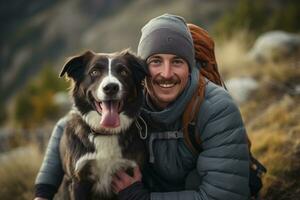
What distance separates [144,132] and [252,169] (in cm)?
87

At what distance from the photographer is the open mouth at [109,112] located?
10.7 feet

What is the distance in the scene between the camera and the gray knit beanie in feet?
11.3

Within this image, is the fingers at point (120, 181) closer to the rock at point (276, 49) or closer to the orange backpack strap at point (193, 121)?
the orange backpack strap at point (193, 121)

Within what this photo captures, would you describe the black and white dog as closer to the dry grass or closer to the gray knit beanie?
the gray knit beanie

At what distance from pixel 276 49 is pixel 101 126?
220 inches

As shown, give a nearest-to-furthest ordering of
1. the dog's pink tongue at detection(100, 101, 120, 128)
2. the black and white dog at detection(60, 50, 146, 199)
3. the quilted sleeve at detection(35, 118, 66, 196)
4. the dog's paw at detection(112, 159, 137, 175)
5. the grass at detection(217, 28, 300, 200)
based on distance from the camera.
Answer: the dog's pink tongue at detection(100, 101, 120, 128), the black and white dog at detection(60, 50, 146, 199), the dog's paw at detection(112, 159, 137, 175), the quilted sleeve at detection(35, 118, 66, 196), the grass at detection(217, 28, 300, 200)

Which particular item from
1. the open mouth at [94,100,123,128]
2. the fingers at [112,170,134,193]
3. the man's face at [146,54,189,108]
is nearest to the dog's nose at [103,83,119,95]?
the open mouth at [94,100,123,128]

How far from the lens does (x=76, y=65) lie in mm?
3486

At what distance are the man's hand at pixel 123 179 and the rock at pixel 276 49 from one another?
16.6 ft

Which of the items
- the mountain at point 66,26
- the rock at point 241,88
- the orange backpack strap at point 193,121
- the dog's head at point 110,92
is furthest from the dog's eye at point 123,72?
the mountain at point 66,26

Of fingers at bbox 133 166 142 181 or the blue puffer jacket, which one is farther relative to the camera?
fingers at bbox 133 166 142 181

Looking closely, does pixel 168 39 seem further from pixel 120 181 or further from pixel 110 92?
pixel 120 181

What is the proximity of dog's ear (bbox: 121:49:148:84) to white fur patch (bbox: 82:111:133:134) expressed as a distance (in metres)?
0.28

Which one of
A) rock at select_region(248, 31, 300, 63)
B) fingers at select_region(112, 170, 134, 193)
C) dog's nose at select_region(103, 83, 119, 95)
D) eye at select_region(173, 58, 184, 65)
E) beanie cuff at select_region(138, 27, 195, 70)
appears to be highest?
rock at select_region(248, 31, 300, 63)
